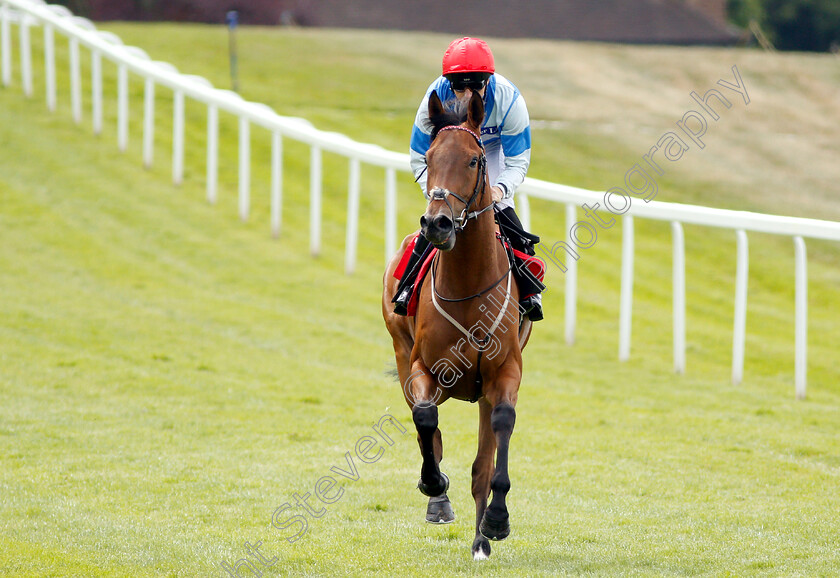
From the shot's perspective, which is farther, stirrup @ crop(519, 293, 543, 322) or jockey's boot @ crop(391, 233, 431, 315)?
jockey's boot @ crop(391, 233, 431, 315)

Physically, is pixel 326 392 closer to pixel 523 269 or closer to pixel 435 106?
pixel 523 269

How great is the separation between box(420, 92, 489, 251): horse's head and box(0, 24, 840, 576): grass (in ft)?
5.66

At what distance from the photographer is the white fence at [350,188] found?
9016 millimetres

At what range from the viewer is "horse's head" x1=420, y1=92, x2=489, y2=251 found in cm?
444

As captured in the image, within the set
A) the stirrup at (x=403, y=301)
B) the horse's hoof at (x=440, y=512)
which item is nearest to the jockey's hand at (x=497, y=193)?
the stirrup at (x=403, y=301)

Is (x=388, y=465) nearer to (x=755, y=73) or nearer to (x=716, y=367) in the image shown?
(x=716, y=367)

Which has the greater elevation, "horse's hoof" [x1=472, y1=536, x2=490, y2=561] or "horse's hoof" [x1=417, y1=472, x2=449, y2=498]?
"horse's hoof" [x1=417, y1=472, x2=449, y2=498]

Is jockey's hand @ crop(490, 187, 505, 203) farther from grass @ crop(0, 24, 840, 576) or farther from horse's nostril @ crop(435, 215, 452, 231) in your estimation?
grass @ crop(0, 24, 840, 576)

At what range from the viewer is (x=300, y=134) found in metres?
13.6

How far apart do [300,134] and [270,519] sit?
8.66m

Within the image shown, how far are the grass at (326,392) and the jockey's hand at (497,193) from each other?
184 centimetres

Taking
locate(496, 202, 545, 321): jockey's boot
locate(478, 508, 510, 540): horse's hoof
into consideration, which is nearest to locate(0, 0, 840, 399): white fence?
locate(496, 202, 545, 321): jockey's boot

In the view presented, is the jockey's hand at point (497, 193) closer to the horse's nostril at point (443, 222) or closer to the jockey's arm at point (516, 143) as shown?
the jockey's arm at point (516, 143)

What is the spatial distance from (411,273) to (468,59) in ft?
4.06
